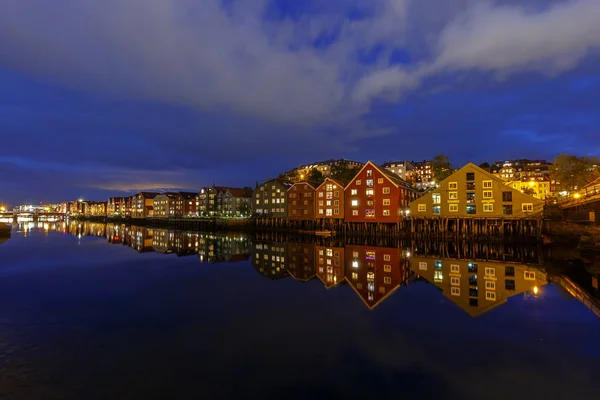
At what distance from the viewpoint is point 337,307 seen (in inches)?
642

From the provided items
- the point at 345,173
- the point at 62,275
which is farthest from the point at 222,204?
the point at 62,275

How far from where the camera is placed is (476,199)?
4584 cm

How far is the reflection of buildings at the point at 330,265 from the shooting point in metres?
22.9

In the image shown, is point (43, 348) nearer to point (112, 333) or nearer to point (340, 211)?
point (112, 333)

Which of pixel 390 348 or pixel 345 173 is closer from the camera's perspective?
pixel 390 348

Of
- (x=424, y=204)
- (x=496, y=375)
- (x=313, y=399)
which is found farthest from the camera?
(x=424, y=204)

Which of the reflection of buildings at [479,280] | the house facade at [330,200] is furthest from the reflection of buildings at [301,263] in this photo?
the house facade at [330,200]

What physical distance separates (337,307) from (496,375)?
25.7 ft

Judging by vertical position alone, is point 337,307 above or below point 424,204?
below

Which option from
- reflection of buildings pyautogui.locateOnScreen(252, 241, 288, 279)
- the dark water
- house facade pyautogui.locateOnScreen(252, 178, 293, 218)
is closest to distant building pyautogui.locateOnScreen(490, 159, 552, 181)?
house facade pyautogui.locateOnScreen(252, 178, 293, 218)

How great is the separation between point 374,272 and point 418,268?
13.8 ft

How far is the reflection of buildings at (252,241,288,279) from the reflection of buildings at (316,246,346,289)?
10.3 feet

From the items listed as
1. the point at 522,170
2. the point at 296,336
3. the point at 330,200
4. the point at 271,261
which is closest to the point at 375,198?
the point at 330,200

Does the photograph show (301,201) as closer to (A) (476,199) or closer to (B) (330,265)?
(A) (476,199)
